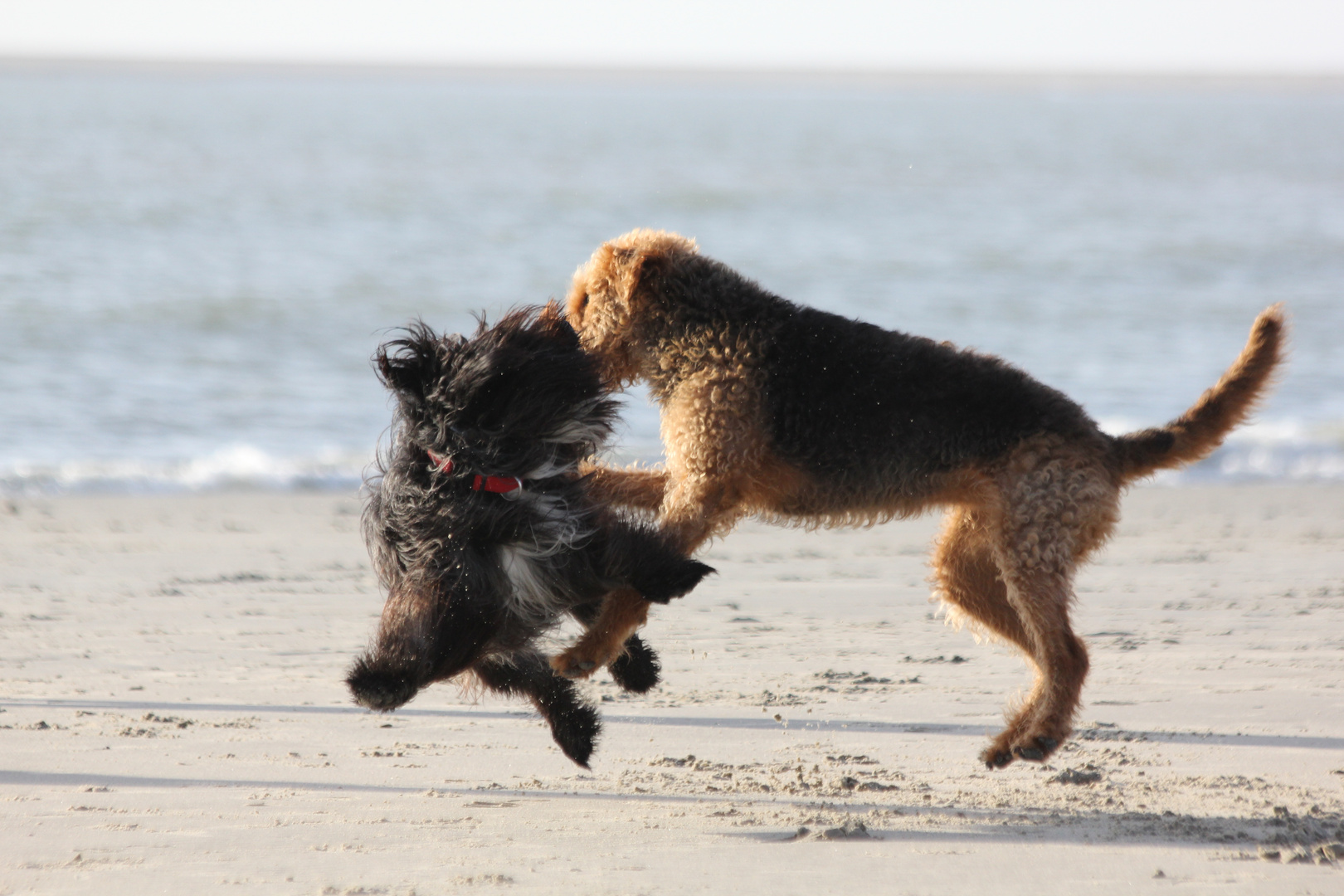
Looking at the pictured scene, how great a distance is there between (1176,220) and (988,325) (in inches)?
447

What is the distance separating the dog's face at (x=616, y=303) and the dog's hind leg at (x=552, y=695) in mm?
864

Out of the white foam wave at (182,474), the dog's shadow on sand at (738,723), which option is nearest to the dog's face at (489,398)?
the dog's shadow on sand at (738,723)

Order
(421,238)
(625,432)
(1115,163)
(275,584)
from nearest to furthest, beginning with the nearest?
(625,432), (275,584), (421,238), (1115,163)

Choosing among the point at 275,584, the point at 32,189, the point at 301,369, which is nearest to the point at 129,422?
the point at 301,369

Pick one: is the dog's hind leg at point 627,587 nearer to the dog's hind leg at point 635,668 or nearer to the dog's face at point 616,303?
the dog's hind leg at point 635,668

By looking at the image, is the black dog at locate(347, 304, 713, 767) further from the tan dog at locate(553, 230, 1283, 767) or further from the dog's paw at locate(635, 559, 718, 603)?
the tan dog at locate(553, 230, 1283, 767)

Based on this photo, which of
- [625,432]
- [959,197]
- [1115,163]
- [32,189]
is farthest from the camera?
[1115,163]

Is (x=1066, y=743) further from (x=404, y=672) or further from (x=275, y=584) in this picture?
(x=275, y=584)

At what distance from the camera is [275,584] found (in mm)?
5793

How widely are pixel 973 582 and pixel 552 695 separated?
4.50ft

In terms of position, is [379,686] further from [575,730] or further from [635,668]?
[635,668]

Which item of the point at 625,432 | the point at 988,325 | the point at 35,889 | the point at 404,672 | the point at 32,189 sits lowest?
the point at 32,189

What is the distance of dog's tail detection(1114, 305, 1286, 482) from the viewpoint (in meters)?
3.72

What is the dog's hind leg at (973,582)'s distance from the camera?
12.9ft
